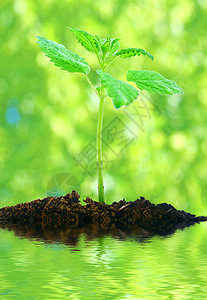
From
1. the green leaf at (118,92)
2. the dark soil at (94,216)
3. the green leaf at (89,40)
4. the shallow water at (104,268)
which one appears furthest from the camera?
the green leaf at (89,40)

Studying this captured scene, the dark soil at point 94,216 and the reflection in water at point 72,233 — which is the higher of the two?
the dark soil at point 94,216

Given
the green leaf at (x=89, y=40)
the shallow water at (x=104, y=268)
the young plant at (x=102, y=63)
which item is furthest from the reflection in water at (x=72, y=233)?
the green leaf at (x=89, y=40)

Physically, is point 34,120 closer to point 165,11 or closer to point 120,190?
point 120,190

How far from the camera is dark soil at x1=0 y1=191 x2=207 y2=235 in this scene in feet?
5.07

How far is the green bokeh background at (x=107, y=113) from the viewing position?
1944 millimetres

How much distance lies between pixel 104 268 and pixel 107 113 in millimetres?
1136

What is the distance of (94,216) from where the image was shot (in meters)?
1.56

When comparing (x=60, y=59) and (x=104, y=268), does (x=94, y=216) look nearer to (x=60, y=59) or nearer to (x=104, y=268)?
(x=60, y=59)

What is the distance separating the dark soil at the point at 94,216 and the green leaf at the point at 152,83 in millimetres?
404

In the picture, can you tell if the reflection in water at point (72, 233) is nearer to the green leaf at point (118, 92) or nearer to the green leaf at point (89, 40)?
the green leaf at point (118, 92)

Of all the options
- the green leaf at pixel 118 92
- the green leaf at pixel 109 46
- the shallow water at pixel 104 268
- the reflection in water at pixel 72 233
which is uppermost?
the green leaf at pixel 109 46

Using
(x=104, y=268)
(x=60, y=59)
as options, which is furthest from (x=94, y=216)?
(x=104, y=268)

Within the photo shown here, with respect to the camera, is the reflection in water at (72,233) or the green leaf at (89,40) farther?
the green leaf at (89,40)

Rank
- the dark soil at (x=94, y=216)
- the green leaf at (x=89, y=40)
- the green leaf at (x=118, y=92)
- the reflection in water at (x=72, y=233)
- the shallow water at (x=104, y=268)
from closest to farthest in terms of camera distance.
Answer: the shallow water at (x=104, y=268)
the reflection in water at (x=72, y=233)
the green leaf at (x=118, y=92)
the dark soil at (x=94, y=216)
the green leaf at (x=89, y=40)
